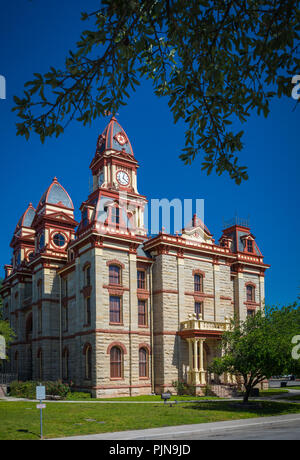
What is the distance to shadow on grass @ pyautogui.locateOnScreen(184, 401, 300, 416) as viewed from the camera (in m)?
24.7

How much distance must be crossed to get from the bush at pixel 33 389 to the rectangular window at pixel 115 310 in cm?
598

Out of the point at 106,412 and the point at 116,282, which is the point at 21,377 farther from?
the point at 106,412

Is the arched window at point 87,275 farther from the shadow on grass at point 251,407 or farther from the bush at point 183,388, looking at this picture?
the shadow on grass at point 251,407

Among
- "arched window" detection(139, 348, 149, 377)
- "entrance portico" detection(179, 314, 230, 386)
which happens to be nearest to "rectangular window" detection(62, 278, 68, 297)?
"arched window" detection(139, 348, 149, 377)

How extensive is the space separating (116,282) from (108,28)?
28702mm

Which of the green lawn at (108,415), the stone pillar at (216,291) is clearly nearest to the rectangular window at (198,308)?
the stone pillar at (216,291)

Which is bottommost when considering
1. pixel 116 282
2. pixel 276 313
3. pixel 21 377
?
pixel 21 377

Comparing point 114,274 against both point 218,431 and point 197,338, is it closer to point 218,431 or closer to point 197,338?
point 197,338

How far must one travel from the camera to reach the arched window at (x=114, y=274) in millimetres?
34500

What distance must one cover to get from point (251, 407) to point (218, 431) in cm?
833

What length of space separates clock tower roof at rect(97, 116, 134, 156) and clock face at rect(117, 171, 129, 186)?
2426 millimetres

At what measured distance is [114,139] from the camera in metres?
46.4

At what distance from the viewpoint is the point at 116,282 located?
34.7 m
